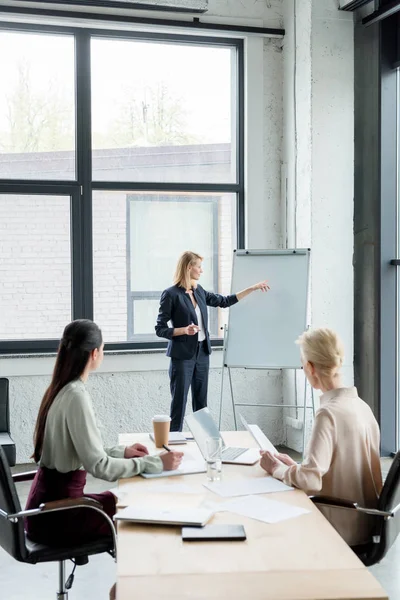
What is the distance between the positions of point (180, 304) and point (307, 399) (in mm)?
1262

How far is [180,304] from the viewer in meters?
5.12

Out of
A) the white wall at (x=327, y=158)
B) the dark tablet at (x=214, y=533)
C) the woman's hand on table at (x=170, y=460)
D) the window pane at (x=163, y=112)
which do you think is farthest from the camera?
the window pane at (x=163, y=112)

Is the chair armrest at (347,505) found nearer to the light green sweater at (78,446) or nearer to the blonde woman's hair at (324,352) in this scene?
the blonde woman's hair at (324,352)

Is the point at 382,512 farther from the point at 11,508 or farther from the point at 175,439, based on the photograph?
the point at 11,508

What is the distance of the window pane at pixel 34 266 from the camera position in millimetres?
5457

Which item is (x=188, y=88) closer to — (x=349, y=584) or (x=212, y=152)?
(x=212, y=152)

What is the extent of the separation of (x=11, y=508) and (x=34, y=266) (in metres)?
3.34

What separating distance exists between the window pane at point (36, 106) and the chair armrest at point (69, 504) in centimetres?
358

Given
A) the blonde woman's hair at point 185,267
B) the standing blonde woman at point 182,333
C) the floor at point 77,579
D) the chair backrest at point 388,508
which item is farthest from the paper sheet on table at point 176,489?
the blonde woman's hair at point 185,267

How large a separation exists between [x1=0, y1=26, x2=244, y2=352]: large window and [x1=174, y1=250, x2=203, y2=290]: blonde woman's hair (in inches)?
26.1

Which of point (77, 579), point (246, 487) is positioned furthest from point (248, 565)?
point (77, 579)

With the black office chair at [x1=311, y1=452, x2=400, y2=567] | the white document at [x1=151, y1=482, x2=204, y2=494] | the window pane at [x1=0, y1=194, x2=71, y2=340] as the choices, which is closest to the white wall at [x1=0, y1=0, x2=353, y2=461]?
the window pane at [x1=0, y1=194, x2=71, y2=340]

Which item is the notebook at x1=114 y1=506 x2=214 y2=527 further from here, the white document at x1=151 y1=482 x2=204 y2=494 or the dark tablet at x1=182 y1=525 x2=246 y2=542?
the white document at x1=151 y1=482 x2=204 y2=494

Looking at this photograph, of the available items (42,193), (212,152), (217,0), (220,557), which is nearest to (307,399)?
(212,152)
